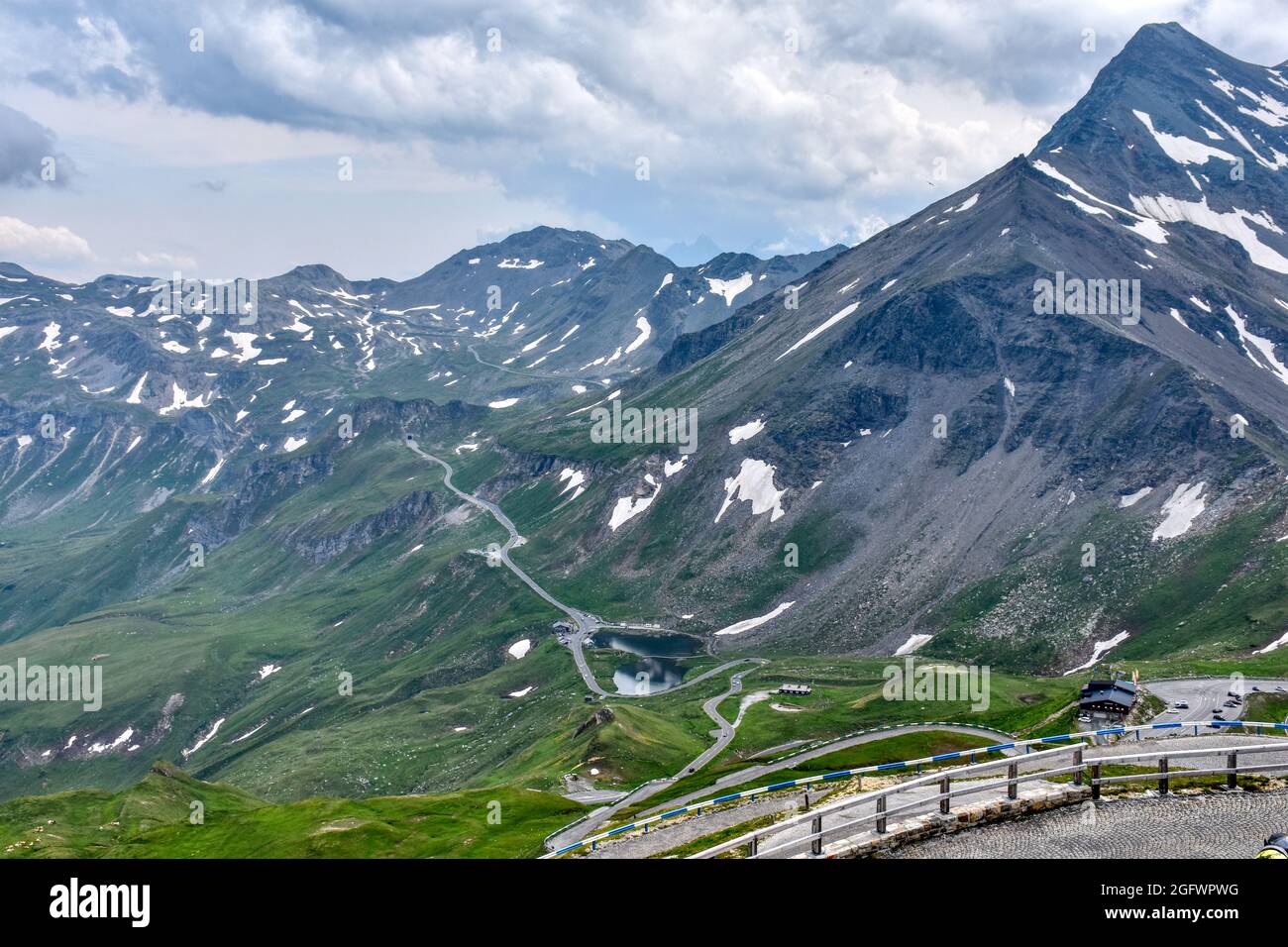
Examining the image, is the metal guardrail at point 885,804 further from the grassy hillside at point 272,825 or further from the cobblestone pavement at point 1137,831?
the grassy hillside at point 272,825

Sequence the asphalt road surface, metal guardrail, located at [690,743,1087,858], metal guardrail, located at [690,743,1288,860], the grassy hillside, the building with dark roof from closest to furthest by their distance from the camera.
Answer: metal guardrail, located at [690,743,1087,858] < metal guardrail, located at [690,743,1288,860] < the building with dark roof < the asphalt road surface < the grassy hillside

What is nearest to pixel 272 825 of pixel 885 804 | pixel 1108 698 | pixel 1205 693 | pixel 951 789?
pixel 1108 698

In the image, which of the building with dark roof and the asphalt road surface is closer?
the building with dark roof

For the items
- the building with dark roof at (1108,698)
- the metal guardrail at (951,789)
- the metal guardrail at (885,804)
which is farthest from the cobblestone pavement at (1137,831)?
the building with dark roof at (1108,698)

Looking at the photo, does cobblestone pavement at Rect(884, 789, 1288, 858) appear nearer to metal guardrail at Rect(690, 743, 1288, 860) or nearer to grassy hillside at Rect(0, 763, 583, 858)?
metal guardrail at Rect(690, 743, 1288, 860)

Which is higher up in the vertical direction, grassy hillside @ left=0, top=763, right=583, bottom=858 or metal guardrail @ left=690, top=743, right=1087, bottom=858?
metal guardrail @ left=690, top=743, right=1087, bottom=858

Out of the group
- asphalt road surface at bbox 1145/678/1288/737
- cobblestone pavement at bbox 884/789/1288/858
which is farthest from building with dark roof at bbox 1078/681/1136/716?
cobblestone pavement at bbox 884/789/1288/858

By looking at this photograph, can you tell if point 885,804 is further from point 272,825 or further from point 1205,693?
point 272,825
